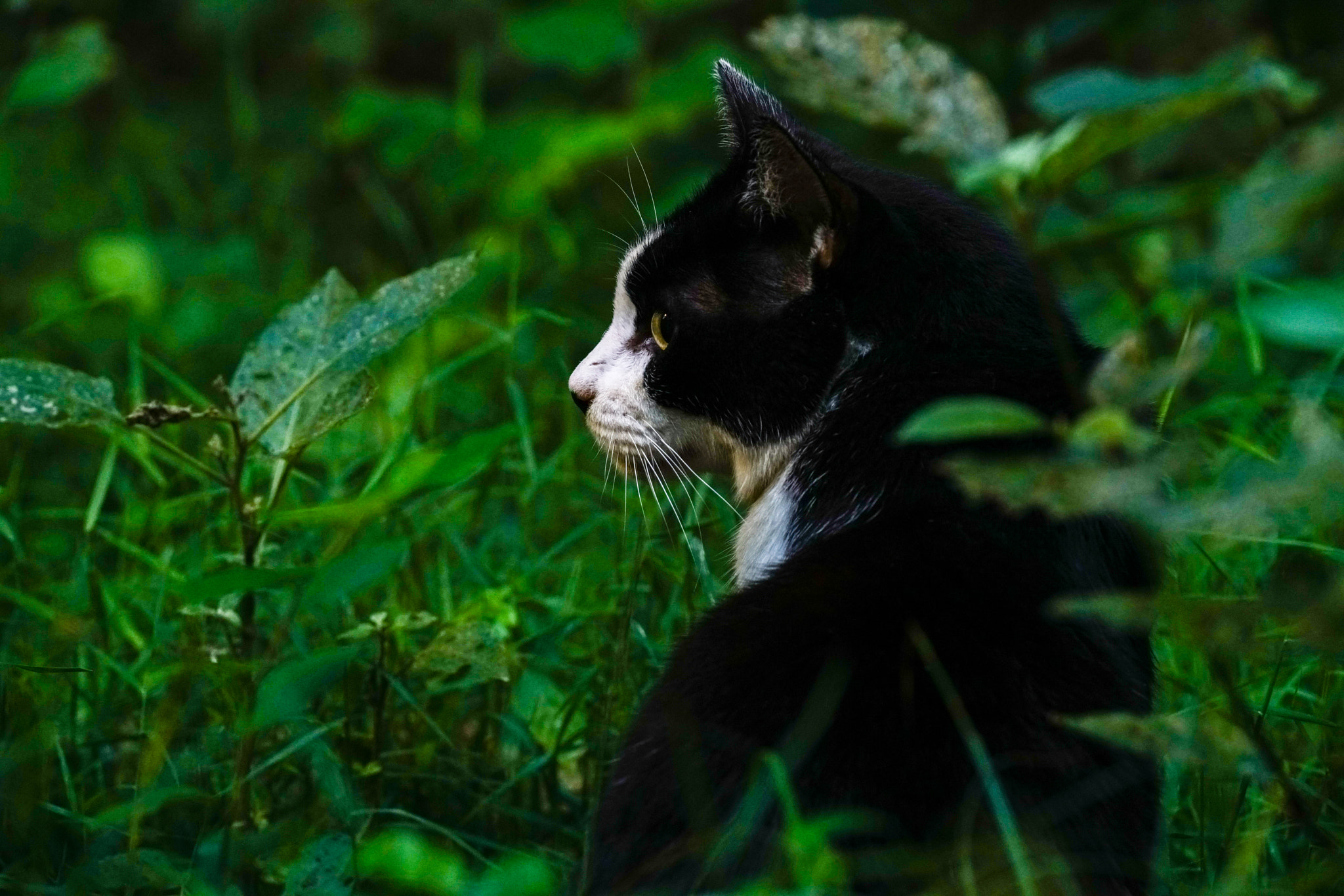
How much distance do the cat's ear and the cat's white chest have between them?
0.24 m

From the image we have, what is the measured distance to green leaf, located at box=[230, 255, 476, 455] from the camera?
4.87 feet

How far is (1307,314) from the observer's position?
895 millimetres

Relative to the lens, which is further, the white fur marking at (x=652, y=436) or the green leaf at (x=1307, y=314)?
the white fur marking at (x=652, y=436)

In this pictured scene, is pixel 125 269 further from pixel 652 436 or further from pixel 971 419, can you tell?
pixel 971 419

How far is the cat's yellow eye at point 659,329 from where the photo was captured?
166 centimetres

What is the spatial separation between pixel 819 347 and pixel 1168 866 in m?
0.60

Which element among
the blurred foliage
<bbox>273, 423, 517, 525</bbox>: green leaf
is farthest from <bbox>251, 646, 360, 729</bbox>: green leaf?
<bbox>273, 423, 517, 525</bbox>: green leaf

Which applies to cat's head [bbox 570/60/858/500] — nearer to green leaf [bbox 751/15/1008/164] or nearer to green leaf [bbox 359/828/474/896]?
green leaf [bbox 751/15/1008/164]

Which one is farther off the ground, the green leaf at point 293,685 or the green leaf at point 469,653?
the green leaf at point 293,685

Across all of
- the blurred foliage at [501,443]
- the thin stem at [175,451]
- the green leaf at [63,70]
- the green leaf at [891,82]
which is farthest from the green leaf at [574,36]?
the thin stem at [175,451]

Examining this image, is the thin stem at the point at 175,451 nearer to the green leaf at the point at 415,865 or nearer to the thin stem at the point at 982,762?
the green leaf at the point at 415,865

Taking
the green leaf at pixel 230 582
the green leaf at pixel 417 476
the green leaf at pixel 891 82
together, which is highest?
the green leaf at pixel 891 82

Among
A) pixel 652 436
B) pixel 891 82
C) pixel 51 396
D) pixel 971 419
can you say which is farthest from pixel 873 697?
pixel 51 396

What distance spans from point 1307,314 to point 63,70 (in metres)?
2.01
